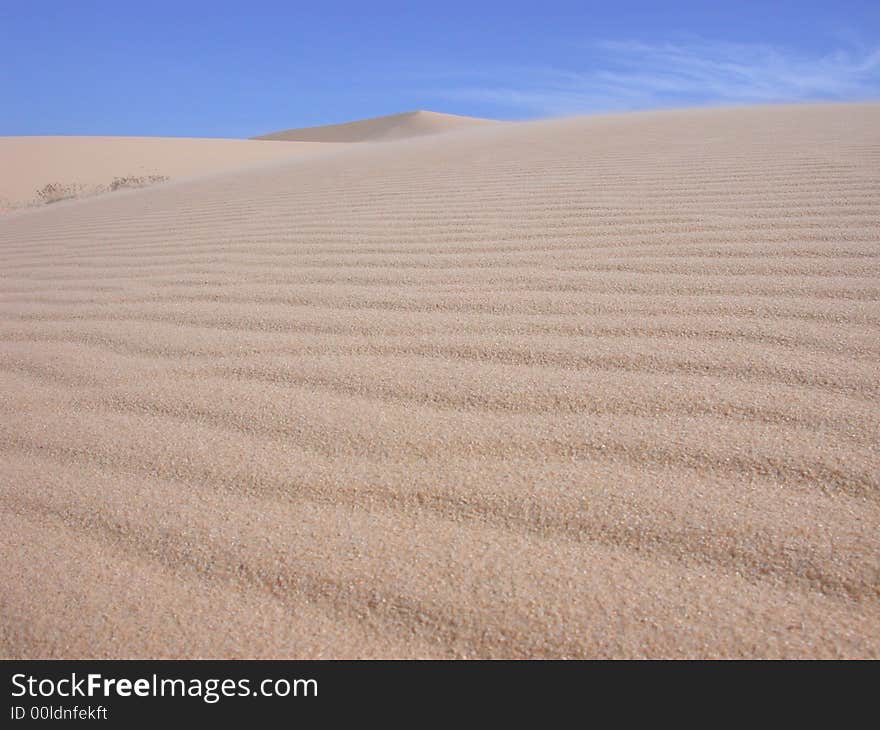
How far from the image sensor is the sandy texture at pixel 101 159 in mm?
11203

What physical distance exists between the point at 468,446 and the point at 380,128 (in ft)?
156

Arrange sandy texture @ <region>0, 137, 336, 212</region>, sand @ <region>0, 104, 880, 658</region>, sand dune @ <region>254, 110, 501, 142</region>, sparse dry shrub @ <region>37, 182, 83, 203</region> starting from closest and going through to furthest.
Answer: sand @ <region>0, 104, 880, 658</region>
sparse dry shrub @ <region>37, 182, 83, 203</region>
sandy texture @ <region>0, 137, 336, 212</region>
sand dune @ <region>254, 110, 501, 142</region>

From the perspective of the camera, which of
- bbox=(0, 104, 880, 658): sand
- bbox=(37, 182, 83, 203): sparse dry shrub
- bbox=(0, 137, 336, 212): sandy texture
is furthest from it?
bbox=(0, 137, 336, 212): sandy texture

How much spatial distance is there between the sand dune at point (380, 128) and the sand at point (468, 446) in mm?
41393

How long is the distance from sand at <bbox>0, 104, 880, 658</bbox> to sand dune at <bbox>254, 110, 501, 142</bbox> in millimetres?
41393

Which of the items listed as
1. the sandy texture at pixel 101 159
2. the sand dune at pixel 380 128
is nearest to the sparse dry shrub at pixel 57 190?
the sandy texture at pixel 101 159

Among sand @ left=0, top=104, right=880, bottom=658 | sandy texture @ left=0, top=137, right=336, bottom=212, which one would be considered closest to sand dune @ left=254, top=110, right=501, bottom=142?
sandy texture @ left=0, top=137, right=336, bottom=212

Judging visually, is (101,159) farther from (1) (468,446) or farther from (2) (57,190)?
(1) (468,446)

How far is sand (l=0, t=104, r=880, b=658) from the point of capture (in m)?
1.06

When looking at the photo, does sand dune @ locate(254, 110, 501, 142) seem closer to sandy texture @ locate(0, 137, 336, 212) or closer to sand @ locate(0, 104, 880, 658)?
sandy texture @ locate(0, 137, 336, 212)

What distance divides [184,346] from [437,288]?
2.88ft

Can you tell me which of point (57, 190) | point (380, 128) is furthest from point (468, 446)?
point (380, 128)

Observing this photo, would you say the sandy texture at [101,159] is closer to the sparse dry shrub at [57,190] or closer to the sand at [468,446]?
the sparse dry shrub at [57,190]
